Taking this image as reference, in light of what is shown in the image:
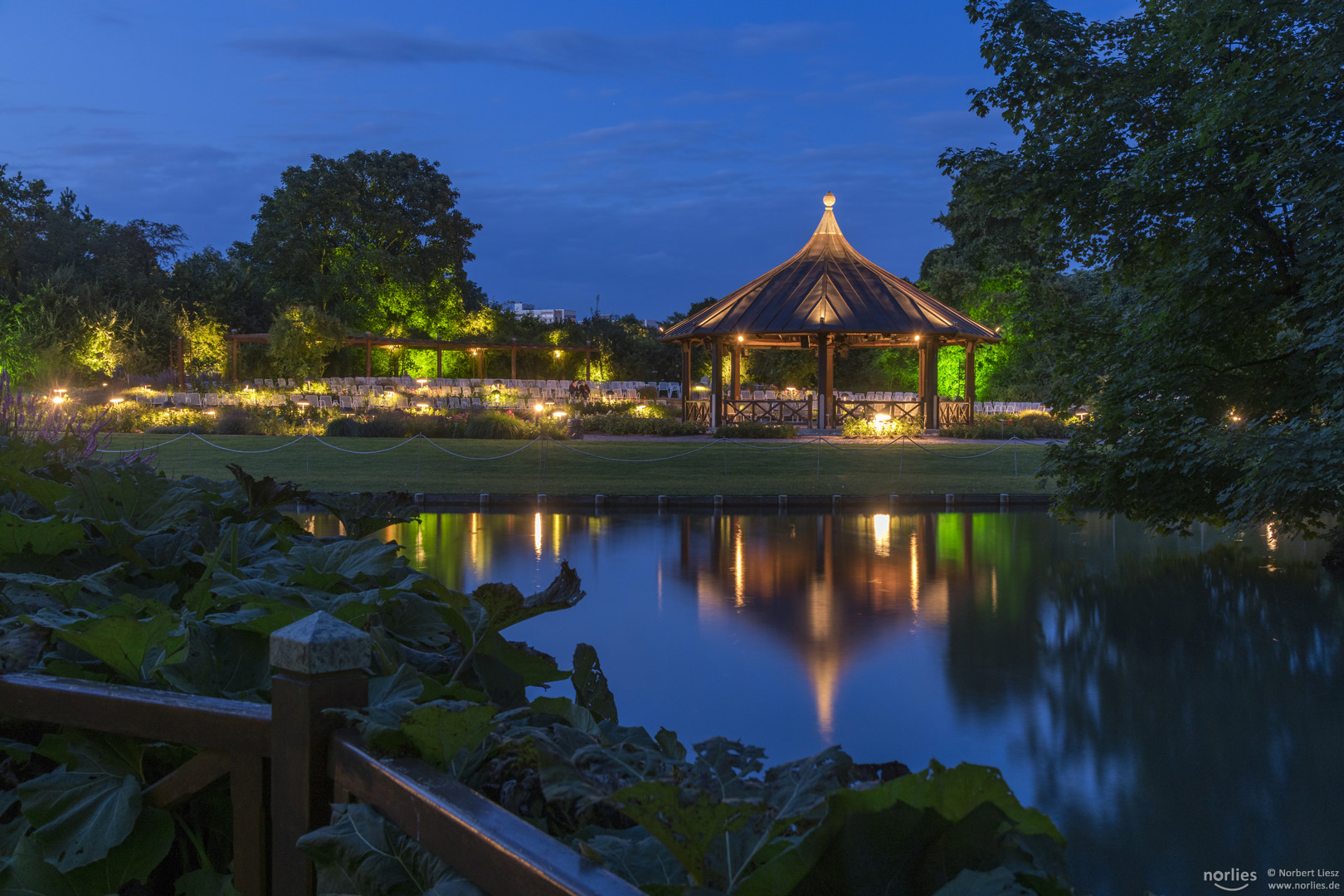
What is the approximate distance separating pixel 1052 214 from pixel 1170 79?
147 centimetres

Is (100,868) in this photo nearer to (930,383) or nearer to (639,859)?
(639,859)

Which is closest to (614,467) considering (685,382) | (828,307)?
(828,307)

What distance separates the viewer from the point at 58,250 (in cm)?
4847

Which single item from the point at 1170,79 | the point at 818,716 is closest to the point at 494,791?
the point at 818,716

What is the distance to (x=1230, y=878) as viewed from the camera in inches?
138

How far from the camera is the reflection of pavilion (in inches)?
275

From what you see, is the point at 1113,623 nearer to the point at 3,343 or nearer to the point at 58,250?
the point at 3,343

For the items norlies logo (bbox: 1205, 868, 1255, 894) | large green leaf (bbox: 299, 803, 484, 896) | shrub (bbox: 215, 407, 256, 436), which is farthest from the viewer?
shrub (bbox: 215, 407, 256, 436)

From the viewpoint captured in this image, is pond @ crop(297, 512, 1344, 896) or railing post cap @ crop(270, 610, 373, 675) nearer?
railing post cap @ crop(270, 610, 373, 675)

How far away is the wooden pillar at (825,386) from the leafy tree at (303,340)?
2038 centimetres

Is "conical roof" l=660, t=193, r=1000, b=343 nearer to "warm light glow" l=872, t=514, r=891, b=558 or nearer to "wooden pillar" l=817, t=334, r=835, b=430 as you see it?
"wooden pillar" l=817, t=334, r=835, b=430

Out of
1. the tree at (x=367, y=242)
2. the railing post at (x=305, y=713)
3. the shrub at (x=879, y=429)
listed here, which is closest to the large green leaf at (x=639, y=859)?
the railing post at (x=305, y=713)

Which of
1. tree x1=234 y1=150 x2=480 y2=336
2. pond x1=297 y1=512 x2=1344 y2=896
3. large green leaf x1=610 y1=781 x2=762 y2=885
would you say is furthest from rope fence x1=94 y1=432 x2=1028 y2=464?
tree x1=234 y1=150 x2=480 y2=336

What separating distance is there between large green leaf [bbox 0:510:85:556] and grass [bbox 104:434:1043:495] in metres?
12.3
